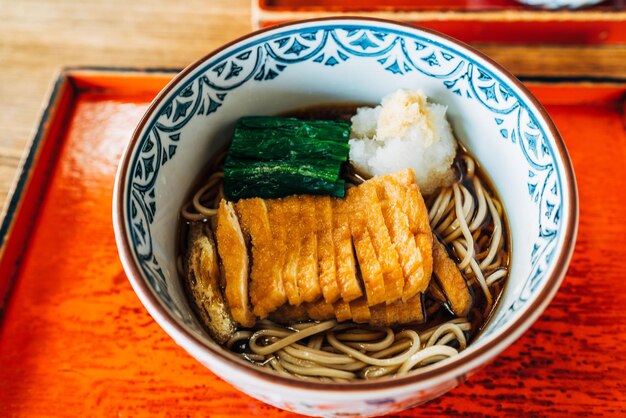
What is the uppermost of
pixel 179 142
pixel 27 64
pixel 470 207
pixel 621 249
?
pixel 27 64

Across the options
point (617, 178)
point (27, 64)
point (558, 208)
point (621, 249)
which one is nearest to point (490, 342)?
point (558, 208)

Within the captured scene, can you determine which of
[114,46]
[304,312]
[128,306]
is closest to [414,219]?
[304,312]

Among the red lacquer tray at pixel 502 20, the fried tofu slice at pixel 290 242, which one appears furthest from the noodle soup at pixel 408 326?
the red lacquer tray at pixel 502 20

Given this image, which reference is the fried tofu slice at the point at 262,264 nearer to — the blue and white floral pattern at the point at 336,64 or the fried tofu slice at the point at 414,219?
the blue and white floral pattern at the point at 336,64

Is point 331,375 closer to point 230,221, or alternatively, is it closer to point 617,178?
point 230,221

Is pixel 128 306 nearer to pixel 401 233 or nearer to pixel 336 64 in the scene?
pixel 401 233

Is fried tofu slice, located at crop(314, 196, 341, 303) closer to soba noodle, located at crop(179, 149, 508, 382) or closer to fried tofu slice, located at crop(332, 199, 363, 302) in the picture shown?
fried tofu slice, located at crop(332, 199, 363, 302)

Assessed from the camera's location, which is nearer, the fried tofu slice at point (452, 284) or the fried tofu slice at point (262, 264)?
the fried tofu slice at point (262, 264)
